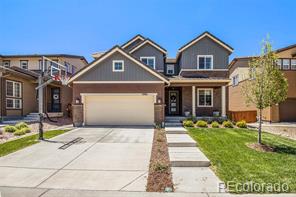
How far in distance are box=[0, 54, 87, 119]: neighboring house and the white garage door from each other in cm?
635

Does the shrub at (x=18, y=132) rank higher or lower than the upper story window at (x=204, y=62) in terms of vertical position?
lower

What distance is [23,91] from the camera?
2347cm

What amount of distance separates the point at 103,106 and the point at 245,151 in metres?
11.6

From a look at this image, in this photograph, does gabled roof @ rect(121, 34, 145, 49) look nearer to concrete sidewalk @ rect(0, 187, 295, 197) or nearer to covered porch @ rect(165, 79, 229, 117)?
covered porch @ rect(165, 79, 229, 117)

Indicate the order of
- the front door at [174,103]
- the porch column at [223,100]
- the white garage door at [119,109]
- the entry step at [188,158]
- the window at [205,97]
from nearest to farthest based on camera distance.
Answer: the entry step at [188,158] < the white garage door at [119,109] < the porch column at [223,100] < the window at [205,97] < the front door at [174,103]

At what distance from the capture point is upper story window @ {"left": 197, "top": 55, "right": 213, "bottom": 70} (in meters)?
23.5

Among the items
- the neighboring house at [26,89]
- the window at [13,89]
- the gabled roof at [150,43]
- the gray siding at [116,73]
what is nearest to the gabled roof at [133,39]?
the gabled roof at [150,43]

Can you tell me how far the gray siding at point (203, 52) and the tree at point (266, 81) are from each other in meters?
12.1

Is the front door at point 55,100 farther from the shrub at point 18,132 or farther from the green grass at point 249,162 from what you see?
the green grass at point 249,162

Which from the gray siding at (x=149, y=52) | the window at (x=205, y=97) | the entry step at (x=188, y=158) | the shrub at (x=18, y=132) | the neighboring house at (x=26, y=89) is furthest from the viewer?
the gray siding at (x=149, y=52)

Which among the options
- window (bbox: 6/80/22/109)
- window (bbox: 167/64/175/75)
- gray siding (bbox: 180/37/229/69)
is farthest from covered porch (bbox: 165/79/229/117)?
window (bbox: 6/80/22/109)

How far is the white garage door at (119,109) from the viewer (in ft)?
63.0

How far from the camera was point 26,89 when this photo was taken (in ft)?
78.9

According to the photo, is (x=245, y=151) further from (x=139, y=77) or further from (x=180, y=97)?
(x=180, y=97)
